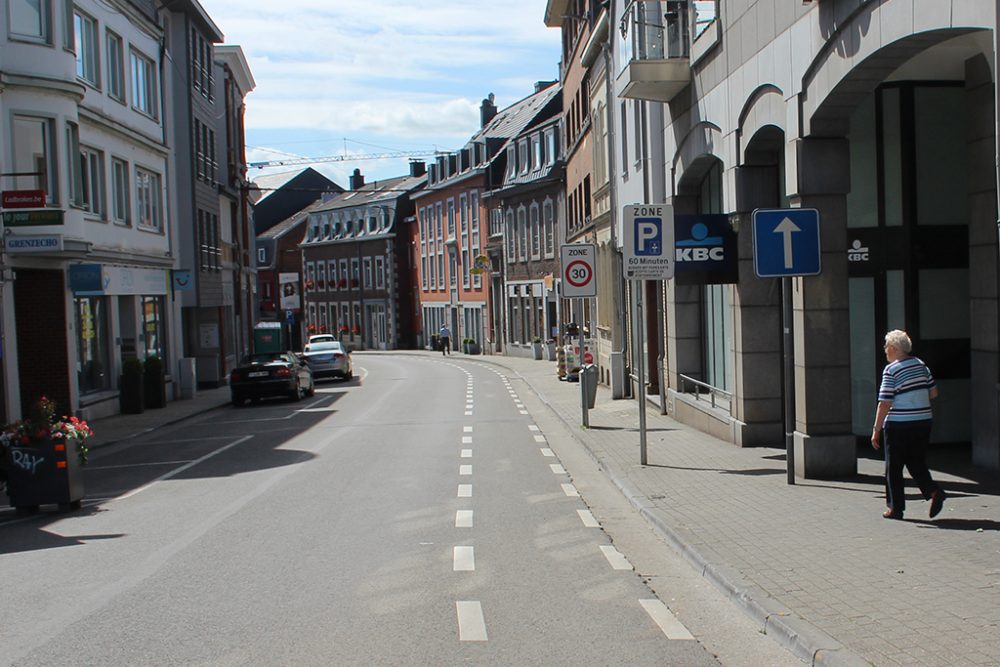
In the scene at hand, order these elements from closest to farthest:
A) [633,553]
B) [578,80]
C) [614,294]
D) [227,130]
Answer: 1. [633,553]
2. [614,294]
3. [578,80]
4. [227,130]

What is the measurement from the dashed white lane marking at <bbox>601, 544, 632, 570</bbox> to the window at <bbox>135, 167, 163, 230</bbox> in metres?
24.0

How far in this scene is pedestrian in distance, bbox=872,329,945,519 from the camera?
9062 mm

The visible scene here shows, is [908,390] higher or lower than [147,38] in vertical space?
lower

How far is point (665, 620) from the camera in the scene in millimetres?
6906

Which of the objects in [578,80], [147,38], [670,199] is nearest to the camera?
[670,199]

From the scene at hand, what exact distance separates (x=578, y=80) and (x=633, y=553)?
3065 cm

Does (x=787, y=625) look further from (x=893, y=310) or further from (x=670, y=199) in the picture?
(x=670, y=199)

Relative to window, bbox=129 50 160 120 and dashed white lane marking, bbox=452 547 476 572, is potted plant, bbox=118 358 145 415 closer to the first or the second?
window, bbox=129 50 160 120

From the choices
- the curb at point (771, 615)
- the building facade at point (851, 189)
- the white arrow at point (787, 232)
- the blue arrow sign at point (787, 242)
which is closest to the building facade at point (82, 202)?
the building facade at point (851, 189)

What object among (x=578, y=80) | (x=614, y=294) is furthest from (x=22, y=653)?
(x=578, y=80)

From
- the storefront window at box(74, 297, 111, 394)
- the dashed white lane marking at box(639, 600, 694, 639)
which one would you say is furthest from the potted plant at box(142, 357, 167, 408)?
the dashed white lane marking at box(639, 600, 694, 639)

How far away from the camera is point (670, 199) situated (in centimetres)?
1927

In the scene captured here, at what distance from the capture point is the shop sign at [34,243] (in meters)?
20.5

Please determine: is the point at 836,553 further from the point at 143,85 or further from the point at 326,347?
the point at 326,347
